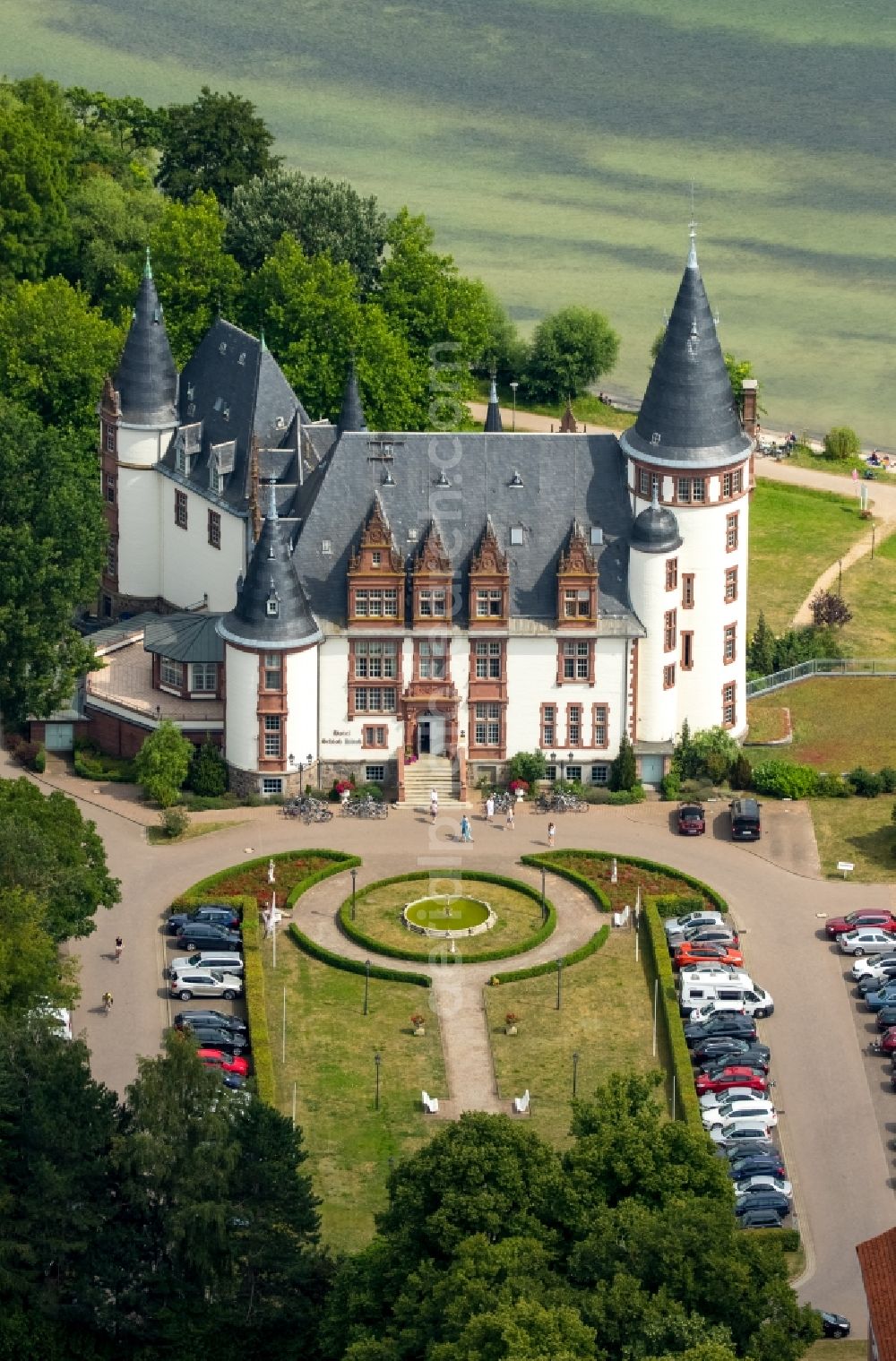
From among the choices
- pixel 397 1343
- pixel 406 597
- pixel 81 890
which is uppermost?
pixel 406 597

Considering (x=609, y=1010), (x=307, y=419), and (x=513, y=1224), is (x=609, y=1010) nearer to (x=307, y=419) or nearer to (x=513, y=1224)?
(x=513, y=1224)

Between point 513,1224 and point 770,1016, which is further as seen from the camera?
point 770,1016

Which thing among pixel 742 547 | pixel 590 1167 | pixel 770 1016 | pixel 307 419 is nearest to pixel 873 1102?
pixel 770 1016

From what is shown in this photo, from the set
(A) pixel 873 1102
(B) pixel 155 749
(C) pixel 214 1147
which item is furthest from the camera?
(B) pixel 155 749

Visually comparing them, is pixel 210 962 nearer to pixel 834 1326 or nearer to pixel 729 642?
pixel 729 642

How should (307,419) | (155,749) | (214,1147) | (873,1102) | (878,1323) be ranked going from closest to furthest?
(878,1323)
(214,1147)
(873,1102)
(155,749)
(307,419)

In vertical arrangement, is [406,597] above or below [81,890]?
above
